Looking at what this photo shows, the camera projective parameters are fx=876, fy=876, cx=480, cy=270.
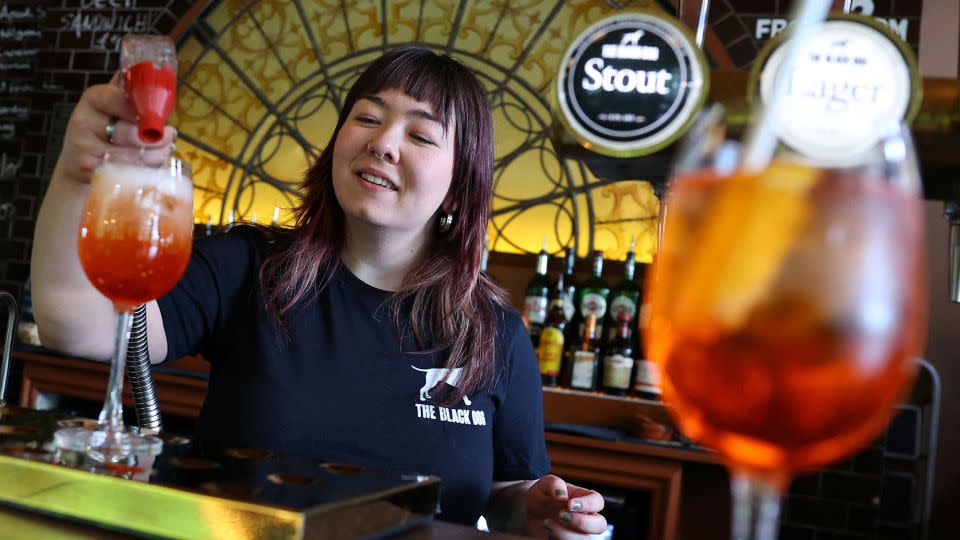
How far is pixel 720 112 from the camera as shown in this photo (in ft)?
1.40

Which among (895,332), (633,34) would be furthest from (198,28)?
(895,332)

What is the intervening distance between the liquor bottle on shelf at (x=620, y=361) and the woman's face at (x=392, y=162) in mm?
1859

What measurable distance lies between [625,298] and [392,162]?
7.02ft

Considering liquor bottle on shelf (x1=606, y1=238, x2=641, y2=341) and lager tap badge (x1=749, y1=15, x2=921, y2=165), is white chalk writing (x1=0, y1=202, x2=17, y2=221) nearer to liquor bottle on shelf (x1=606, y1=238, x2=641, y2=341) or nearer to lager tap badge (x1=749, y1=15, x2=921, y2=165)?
liquor bottle on shelf (x1=606, y1=238, x2=641, y2=341)

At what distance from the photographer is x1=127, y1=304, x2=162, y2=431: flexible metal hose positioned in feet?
3.55

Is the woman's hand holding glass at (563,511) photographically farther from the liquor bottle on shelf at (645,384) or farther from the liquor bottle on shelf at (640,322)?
the liquor bottle on shelf at (640,322)

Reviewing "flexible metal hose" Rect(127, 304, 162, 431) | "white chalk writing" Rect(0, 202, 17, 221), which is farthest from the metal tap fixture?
"white chalk writing" Rect(0, 202, 17, 221)

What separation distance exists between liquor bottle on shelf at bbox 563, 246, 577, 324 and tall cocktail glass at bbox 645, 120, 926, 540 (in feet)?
9.79

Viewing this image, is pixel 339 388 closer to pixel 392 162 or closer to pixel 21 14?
pixel 392 162

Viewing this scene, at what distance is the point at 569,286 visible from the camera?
3.46m

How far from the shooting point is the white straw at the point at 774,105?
1.24 feet

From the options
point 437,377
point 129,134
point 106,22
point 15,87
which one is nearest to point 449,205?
point 437,377

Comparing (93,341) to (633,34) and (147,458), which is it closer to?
(147,458)

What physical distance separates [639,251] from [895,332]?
3.35m
